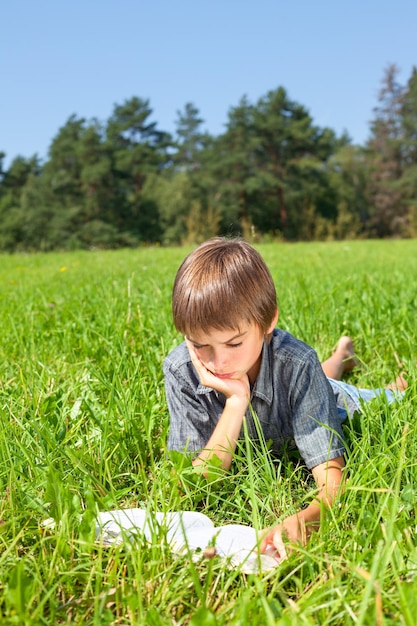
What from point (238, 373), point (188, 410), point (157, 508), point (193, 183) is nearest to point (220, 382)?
point (238, 373)

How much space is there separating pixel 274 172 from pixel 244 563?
41065 mm

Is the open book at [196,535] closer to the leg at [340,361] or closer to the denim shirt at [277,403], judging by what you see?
the denim shirt at [277,403]

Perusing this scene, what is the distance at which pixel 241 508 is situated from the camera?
60.7 inches

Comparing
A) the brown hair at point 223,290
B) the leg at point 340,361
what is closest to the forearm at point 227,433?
the brown hair at point 223,290

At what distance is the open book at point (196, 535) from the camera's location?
1.31 m

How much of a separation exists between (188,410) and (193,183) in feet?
129

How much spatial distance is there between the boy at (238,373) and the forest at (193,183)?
3287cm

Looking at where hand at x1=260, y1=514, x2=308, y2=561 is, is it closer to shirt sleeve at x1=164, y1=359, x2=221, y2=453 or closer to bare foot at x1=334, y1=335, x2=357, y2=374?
shirt sleeve at x1=164, y1=359, x2=221, y2=453

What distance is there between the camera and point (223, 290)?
1.72m

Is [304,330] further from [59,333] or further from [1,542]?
[1,542]

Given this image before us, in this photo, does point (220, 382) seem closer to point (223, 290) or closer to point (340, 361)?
point (223, 290)

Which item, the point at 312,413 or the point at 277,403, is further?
the point at 277,403

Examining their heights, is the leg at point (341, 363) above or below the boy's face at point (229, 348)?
below

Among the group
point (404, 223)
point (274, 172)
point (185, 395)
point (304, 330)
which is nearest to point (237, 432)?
point (185, 395)
